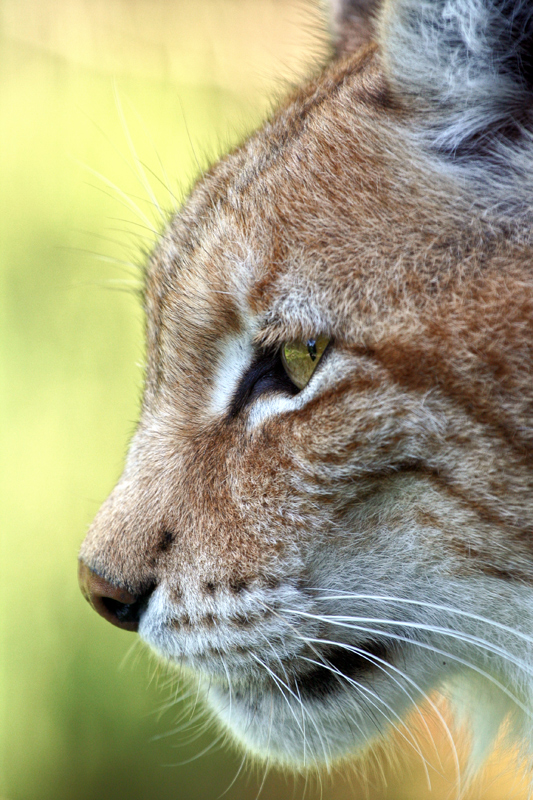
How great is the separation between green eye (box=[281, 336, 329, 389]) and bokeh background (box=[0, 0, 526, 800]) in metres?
2.00

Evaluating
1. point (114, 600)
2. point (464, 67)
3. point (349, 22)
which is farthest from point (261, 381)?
point (349, 22)

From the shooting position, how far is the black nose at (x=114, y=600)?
5.40ft

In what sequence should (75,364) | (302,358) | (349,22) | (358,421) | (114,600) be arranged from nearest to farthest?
(358,421)
(302,358)
(114,600)
(349,22)
(75,364)

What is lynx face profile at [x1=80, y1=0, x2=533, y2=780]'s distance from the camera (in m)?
1.35

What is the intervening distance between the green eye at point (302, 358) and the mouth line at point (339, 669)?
1.73 ft

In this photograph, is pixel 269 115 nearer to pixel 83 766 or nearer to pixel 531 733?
pixel 531 733

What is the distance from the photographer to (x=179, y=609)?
5.23 feet

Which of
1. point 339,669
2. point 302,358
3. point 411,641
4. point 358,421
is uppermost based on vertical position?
point 302,358

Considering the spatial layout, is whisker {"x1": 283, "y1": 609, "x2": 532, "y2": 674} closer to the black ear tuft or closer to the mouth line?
the mouth line

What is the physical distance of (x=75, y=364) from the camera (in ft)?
11.8

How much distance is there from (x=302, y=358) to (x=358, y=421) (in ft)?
0.66

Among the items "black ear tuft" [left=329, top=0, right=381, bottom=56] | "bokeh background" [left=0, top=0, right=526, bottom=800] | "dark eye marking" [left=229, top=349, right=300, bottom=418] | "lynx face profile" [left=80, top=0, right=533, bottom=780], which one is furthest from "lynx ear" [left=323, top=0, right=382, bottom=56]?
"bokeh background" [left=0, top=0, right=526, bottom=800]

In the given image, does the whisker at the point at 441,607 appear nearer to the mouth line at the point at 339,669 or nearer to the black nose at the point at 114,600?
the mouth line at the point at 339,669

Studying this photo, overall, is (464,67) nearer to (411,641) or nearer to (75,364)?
(411,641)
